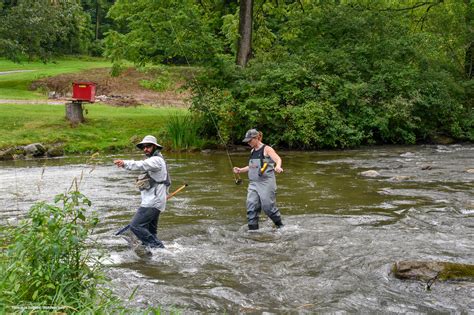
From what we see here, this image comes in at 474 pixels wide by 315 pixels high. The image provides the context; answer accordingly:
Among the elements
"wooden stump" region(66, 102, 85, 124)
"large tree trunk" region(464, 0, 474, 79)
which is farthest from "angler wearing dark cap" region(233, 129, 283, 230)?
"large tree trunk" region(464, 0, 474, 79)

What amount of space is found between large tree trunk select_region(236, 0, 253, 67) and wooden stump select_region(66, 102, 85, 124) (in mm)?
7766

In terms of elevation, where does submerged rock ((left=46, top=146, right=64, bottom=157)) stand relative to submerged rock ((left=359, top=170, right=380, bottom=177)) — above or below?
below

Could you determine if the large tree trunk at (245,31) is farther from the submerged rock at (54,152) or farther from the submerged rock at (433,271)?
the submerged rock at (433,271)

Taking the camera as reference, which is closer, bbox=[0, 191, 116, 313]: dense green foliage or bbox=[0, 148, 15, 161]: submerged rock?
bbox=[0, 191, 116, 313]: dense green foliage

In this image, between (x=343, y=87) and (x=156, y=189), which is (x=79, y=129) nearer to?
(x=343, y=87)

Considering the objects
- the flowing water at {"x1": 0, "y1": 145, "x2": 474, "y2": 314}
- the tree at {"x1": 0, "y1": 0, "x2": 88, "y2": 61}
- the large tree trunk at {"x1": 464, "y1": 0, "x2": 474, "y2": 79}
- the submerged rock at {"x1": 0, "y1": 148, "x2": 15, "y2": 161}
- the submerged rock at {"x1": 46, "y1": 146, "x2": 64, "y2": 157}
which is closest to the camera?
the flowing water at {"x1": 0, "y1": 145, "x2": 474, "y2": 314}

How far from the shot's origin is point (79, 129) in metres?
26.3

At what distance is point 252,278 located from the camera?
8703 mm

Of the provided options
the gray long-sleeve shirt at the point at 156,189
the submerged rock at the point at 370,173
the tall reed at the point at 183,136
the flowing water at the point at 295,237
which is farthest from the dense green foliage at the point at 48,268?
the tall reed at the point at 183,136

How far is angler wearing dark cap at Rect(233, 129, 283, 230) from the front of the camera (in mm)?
11633

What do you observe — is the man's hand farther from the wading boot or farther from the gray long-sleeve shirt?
the wading boot

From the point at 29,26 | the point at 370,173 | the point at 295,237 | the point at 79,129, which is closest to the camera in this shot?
the point at 295,237

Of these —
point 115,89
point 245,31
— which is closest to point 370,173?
point 245,31

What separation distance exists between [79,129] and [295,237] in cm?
1727
